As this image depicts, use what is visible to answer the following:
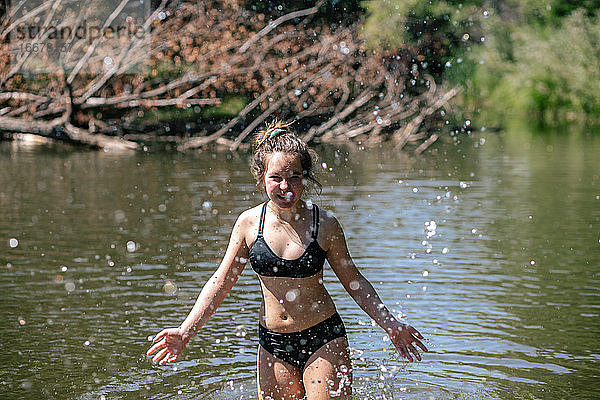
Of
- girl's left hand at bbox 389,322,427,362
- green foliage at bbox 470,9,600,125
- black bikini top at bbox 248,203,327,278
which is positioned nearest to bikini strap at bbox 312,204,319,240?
black bikini top at bbox 248,203,327,278

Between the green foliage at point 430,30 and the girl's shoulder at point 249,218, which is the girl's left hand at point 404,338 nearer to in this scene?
the girl's shoulder at point 249,218

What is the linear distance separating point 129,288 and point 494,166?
11.7 m

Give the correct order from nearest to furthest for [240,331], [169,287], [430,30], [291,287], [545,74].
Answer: [291,287], [240,331], [169,287], [430,30], [545,74]

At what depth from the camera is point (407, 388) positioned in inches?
228

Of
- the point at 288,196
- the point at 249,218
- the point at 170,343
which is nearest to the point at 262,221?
the point at 249,218

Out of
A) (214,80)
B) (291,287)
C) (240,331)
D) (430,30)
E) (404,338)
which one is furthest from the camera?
(430,30)

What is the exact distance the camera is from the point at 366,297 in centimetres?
Result: 459

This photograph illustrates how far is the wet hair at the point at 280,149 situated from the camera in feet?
15.0

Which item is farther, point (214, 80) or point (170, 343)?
point (214, 80)

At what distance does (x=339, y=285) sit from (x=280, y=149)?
4195mm

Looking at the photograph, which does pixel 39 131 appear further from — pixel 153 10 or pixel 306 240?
pixel 306 240

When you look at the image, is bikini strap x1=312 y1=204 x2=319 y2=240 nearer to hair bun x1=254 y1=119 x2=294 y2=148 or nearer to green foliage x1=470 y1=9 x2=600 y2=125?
hair bun x1=254 y1=119 x2=294 y2=148

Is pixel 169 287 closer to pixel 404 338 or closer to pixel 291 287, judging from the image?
pixel 291 287

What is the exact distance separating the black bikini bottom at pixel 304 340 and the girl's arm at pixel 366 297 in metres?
0.16
